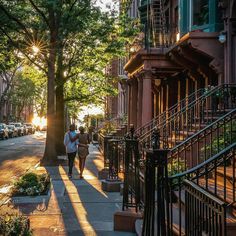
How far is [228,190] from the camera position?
25.1 feet

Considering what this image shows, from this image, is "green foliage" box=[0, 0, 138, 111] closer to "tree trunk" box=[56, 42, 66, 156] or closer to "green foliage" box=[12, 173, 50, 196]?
"tree trunk" box=[56, 42, 66, 156]

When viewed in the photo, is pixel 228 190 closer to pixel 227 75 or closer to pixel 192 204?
pixel 192 204

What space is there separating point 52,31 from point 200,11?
6972 millimetres

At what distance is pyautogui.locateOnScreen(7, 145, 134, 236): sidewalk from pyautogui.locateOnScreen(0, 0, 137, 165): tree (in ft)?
24.7

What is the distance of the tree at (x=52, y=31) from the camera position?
65.3 feet

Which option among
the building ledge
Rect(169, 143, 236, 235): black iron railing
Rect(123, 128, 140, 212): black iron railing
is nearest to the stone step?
Rect(169, 143, 236, 235): black iron railing

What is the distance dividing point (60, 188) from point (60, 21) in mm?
9899

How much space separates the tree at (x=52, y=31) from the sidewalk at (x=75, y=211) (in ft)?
24.7

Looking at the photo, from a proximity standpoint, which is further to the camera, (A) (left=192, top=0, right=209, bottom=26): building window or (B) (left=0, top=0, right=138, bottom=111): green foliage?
(B) (left=0, top=0, right=138, bottom=111): green foliage

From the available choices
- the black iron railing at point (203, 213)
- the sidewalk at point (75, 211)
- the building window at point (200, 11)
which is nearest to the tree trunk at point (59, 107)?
the building window at point (200, 11)

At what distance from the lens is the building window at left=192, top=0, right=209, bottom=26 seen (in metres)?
16.3

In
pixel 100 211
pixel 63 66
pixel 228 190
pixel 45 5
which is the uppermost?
pixel 45 5

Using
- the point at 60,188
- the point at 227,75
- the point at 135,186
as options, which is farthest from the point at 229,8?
the point at 135,186

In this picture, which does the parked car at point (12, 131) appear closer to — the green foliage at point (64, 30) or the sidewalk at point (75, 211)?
the green foliage at point (64, 30)
